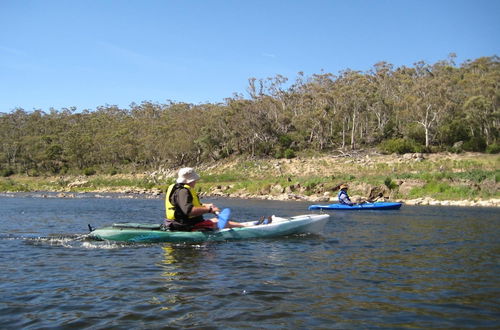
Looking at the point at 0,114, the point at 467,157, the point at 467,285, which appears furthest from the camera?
the point at 0,114

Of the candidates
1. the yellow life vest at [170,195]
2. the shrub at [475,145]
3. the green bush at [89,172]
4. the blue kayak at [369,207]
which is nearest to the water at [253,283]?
the yellow life vest at [170,195]

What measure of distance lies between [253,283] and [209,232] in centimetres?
395

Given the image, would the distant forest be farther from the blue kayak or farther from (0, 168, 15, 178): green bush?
the blue kayak

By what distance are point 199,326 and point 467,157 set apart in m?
41.6

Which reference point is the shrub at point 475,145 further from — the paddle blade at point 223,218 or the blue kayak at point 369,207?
the paddle blade at point 223,218

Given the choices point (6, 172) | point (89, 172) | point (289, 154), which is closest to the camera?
point (289, 154)

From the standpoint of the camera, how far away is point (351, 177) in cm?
3262

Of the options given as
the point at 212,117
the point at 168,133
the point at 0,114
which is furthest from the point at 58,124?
the point at 212,117

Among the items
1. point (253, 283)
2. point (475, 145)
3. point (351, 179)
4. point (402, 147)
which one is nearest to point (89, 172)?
point (402, 147)

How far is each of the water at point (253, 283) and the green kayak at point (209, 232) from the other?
23 cm

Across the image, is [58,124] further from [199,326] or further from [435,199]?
[199,326]

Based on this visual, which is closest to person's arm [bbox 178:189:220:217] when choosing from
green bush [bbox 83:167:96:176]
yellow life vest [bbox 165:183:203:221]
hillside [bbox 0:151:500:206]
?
yellow life vest [bbox 165:183:203:221]

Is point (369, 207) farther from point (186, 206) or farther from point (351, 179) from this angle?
point (186, 206)

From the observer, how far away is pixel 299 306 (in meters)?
5.30
